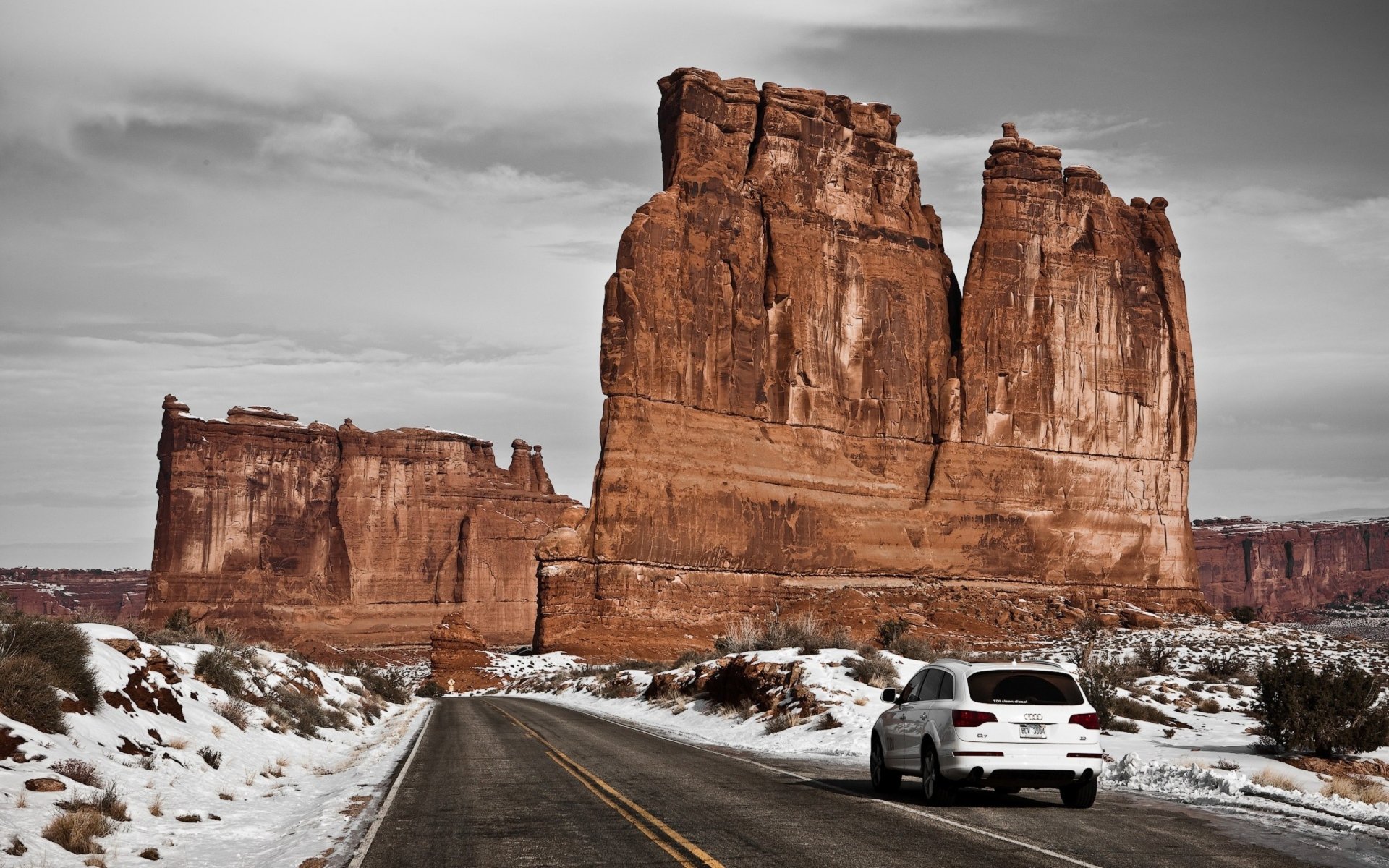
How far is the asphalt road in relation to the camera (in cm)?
1033

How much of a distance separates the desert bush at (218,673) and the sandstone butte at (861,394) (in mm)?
45986

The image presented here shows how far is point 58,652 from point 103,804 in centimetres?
395

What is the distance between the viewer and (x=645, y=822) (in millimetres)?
12336

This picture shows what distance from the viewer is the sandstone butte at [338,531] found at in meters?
129

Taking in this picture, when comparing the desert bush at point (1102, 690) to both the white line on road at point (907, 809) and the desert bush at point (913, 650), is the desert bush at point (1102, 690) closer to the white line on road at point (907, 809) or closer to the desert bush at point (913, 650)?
the white line on road at point (907, 809)

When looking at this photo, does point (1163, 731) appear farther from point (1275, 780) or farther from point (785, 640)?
point (785, 640)

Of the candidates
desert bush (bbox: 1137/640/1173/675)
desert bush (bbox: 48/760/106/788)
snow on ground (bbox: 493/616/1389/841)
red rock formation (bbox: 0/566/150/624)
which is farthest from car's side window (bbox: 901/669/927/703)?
red rock formation (bbox: 0/566/150/624)

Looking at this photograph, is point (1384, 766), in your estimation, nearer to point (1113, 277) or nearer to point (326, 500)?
point (1113, 277)

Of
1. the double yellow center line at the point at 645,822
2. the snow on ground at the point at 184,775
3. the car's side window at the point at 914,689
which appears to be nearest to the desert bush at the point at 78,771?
the snow on ground at the point at 184,775

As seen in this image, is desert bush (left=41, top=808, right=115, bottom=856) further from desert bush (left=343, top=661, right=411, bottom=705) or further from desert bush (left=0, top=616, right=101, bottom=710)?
desert bush (left=343, top=661, right=411, bottom=705)

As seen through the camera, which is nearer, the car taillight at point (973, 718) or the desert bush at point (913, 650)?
the car taillight at point (973, 718)

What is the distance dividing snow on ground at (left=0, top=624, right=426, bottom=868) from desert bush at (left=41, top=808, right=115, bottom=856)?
11 cm

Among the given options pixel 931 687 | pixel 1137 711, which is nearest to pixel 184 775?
pixel 931 687

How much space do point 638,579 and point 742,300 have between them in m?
19.3
